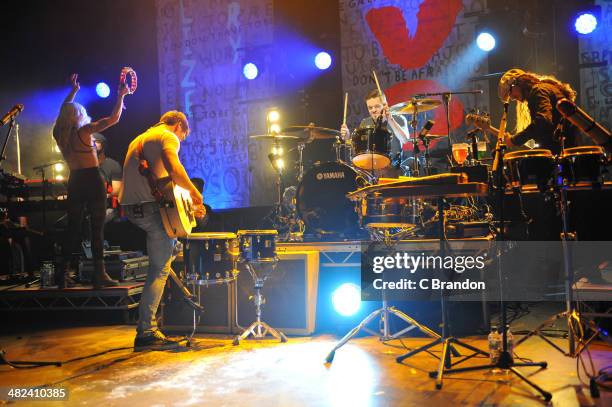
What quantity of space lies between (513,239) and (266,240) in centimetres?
259

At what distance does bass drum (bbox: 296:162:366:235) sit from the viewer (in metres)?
6.18

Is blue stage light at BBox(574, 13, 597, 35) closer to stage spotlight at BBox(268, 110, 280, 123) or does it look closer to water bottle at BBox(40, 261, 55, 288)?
stage spotlight at BBox(268, 110, 280, 123)

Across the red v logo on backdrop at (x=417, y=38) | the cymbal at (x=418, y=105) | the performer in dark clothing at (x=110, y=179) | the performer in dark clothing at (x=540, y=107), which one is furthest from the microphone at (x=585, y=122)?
the performer in dark clothing at (x=110, y=179)

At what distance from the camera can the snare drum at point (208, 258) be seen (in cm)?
501

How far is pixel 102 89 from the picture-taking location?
10.7m

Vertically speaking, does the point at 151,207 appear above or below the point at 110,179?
below

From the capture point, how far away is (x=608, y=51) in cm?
741

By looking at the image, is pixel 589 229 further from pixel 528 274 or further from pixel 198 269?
pixel 198 269

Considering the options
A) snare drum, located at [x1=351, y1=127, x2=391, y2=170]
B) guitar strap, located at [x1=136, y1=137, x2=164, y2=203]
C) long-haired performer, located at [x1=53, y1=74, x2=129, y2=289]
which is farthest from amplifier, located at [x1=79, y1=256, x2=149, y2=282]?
snare drum, located at [x1=351, y1=127, x2=391, y2=170]

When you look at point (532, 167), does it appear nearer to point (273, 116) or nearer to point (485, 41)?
point (485, 41)

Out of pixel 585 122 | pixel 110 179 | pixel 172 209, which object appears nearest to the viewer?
pixel 585 122

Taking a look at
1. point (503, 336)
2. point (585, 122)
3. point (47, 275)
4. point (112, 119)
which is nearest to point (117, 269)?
point (47, 275)

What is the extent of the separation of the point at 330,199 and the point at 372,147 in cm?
80

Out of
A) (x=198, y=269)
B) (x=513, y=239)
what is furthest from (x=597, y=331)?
(x=198, y=269)
